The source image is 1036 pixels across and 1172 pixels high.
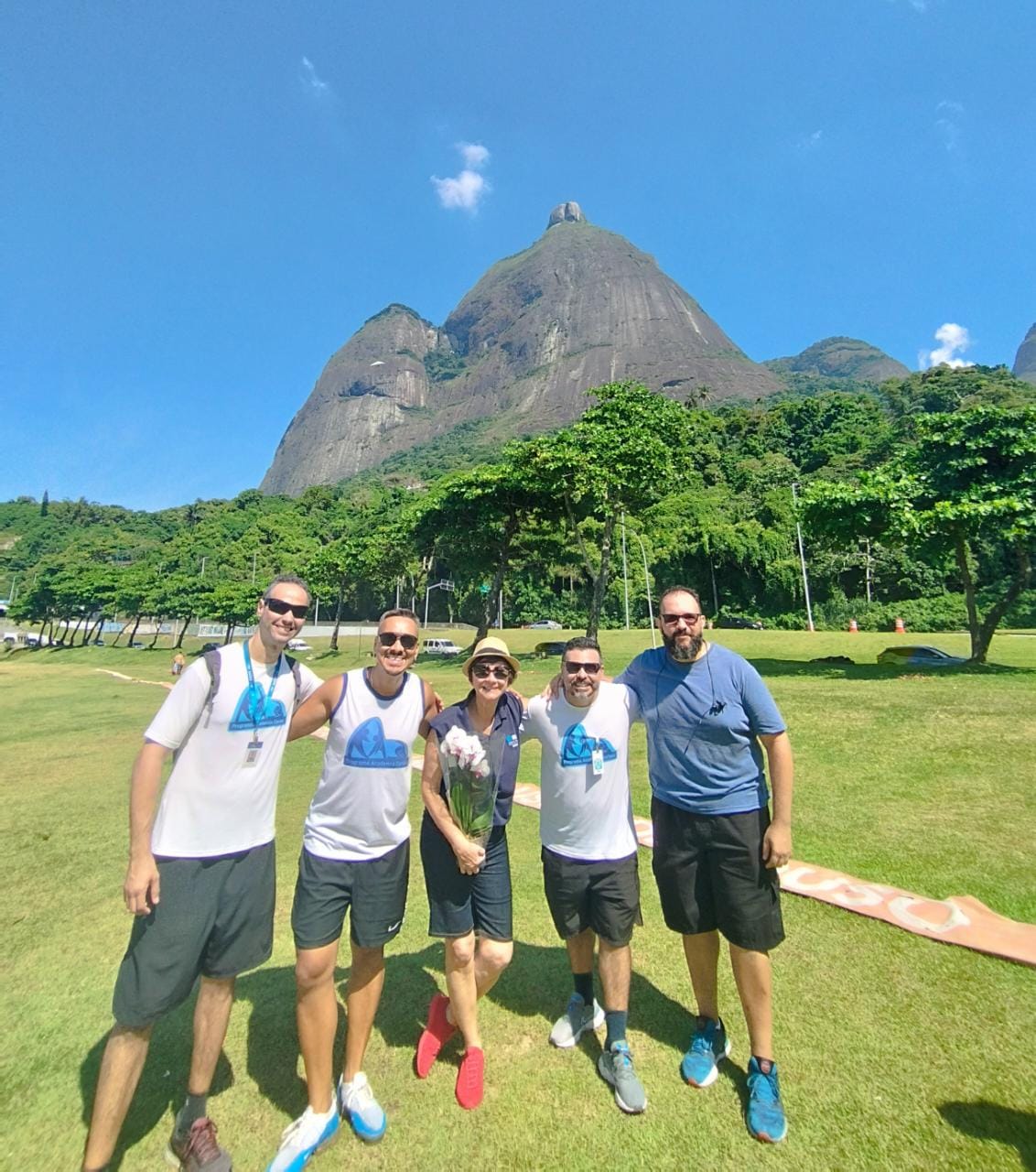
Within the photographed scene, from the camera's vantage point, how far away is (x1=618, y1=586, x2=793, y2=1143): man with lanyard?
8.19 ft

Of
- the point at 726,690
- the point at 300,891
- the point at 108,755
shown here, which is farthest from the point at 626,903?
the point at 108,755

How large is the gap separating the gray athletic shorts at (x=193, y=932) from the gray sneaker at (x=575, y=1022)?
139 centimetres

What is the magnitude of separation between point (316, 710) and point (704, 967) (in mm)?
2078

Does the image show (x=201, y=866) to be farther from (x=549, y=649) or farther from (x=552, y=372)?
(x=552, y=372)

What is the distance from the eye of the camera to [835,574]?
39281 millimetres

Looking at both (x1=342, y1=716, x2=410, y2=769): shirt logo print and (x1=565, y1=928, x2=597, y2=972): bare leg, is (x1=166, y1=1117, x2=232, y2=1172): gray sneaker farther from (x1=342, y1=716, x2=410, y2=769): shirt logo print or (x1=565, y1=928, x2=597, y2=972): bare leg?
(x1=565, y1=928, x2=597, y2=972): bare leg

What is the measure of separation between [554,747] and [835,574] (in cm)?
4200

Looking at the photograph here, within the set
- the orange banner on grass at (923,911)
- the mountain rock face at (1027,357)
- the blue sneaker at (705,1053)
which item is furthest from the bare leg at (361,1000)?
the mountain rock face at (1027,357)

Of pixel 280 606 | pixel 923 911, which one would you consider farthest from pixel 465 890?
A: pixel 923 911

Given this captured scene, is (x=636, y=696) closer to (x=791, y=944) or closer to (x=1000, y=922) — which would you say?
(x=791, y=944)

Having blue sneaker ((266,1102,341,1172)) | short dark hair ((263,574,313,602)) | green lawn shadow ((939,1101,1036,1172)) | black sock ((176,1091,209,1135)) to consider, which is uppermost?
short dark hair ((263,574,313,602))

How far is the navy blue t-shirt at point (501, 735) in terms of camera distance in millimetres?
2605

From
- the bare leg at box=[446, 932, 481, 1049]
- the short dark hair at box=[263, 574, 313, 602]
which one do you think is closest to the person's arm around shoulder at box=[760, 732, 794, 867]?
the bare leg at box=[446, 932, 481, 1049]

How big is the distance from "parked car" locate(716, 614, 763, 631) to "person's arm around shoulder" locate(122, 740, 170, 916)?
40074mm
